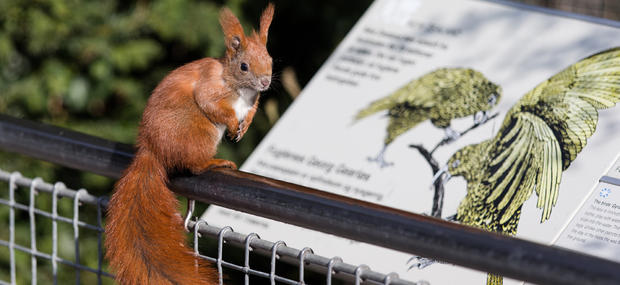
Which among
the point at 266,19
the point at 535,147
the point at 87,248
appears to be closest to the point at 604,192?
the point at 535,147

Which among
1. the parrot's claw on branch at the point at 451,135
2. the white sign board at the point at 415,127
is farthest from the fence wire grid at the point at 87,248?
the parrot's claw on branch at the point at 451,135

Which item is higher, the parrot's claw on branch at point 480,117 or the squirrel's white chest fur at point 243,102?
the parrot's claw on branch at point 480,117

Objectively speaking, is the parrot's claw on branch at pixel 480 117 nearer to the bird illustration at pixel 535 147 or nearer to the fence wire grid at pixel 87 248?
the bird illustration at pixel 535 147

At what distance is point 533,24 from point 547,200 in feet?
1.23

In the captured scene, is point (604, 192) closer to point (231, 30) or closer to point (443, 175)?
point (443, 175)

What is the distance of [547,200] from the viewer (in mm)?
865

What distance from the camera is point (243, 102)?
111 cm

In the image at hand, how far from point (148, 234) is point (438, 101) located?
49cm

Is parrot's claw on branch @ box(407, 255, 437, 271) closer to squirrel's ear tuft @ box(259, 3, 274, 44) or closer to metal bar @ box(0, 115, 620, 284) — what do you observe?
metal bar @ box(0, 115, 620, 284)

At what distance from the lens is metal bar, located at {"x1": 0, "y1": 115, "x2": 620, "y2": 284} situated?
0.59m

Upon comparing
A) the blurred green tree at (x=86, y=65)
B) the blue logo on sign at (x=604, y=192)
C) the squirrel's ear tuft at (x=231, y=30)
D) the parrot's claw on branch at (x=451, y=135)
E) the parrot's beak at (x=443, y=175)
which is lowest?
the blurred green tree at (x=86, y=65)

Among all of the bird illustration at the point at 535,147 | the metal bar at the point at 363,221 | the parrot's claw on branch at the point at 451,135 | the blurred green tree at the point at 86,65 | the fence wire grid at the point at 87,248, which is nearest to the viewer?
the metal bar at the point at 363,221

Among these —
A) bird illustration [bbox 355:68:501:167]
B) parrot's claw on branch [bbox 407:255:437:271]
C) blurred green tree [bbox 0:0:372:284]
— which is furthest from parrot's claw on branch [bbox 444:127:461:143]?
blurred green tree [bbox 0:0:372:284]

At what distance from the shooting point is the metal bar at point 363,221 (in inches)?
23.3
